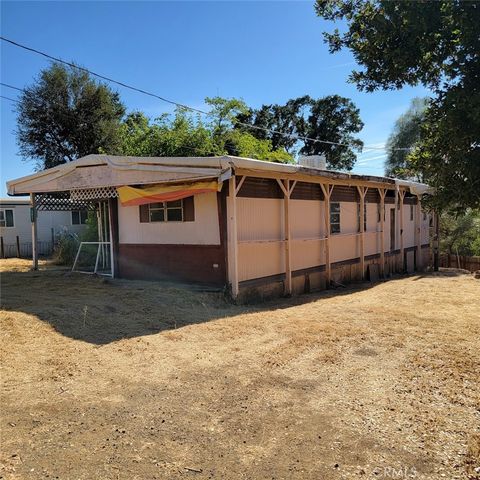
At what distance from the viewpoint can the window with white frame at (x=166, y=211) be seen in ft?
33.2

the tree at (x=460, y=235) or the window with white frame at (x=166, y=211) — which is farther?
the tree at (x=460, y=235)

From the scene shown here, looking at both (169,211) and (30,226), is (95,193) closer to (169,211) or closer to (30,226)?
(169,211)

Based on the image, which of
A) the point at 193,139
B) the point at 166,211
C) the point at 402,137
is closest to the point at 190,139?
the point at 193,139

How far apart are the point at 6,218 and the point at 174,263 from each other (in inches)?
628

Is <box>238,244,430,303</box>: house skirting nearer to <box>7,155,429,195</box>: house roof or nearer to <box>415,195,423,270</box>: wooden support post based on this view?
<box>415,195,423,270</box>: wooden support post

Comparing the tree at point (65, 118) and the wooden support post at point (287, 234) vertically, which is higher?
the tree at point (65, 118)

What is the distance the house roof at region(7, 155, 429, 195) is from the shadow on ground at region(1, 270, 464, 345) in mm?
2250

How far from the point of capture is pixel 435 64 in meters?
3.71

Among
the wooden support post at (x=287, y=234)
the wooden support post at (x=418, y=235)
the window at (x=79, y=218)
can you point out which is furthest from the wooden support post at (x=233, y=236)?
the window at (x=79, y=218)

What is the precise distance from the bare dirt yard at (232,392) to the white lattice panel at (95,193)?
11.1 feet

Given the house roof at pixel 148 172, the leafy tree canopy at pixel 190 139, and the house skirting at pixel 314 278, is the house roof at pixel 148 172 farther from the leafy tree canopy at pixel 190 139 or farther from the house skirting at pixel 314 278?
the leafy tree canopy at pixel 190 139

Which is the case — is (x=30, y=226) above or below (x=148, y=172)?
below

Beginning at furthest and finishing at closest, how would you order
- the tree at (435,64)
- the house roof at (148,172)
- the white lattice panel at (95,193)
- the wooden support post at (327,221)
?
the wooden support post at (327,221), the white lattice panel at (95,193), the house roof at (148,172), the tree at (435,64)

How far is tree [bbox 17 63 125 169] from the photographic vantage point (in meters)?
22.6
